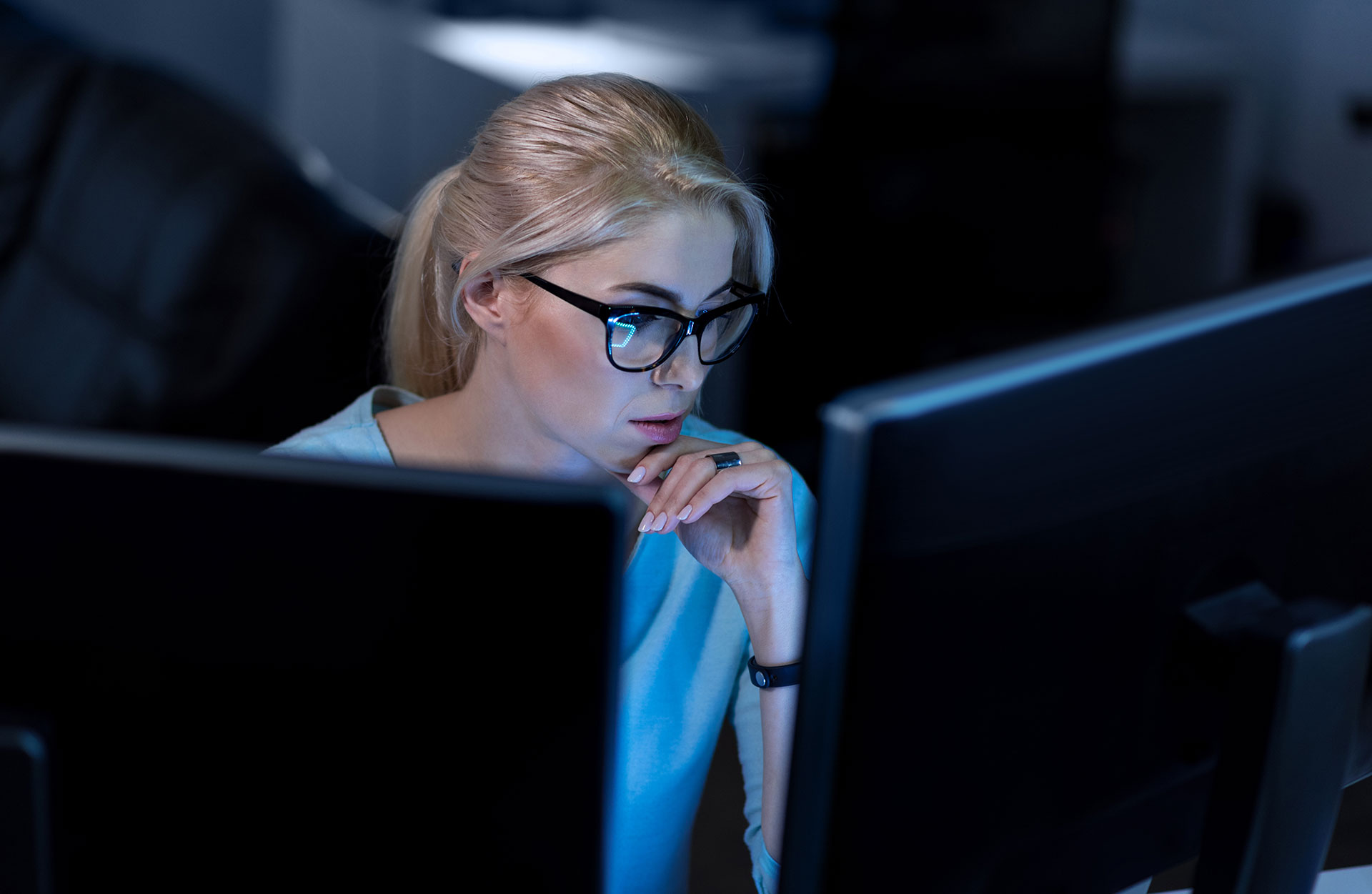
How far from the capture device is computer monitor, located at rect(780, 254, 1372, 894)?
544 millimetres

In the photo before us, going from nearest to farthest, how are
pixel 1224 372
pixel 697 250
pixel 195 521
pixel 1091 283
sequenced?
1. pixel 195 521
2. pixel 1224 372
3. pixel 697 250
4. pixel 1091 283

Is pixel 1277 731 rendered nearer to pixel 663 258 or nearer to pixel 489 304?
pixel 663 258

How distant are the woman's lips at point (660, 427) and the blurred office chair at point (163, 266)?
99 centimetres

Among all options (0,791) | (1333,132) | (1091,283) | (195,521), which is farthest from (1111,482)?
(1333,132)

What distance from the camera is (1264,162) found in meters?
3.75

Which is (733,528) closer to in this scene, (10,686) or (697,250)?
(697,250)

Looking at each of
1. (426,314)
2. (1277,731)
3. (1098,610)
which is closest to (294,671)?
(1098,610)

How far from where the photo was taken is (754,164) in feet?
9.31

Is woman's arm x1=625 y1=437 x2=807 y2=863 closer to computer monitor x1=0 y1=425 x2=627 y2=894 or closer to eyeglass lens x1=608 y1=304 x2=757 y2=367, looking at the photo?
eyeglass lens x1=608 y1=304 x2=757 y2=367

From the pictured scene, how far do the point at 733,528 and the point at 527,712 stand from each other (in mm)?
505

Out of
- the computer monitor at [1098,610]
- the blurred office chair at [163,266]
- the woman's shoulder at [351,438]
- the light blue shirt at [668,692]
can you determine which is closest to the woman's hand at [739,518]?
the light blue shirt at [668,692]

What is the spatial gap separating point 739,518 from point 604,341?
0.58ft

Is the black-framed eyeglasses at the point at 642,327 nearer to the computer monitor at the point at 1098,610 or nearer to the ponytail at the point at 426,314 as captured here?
the ponytail at the point at 426,314

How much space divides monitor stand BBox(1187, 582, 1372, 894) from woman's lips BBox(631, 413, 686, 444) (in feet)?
1.63
